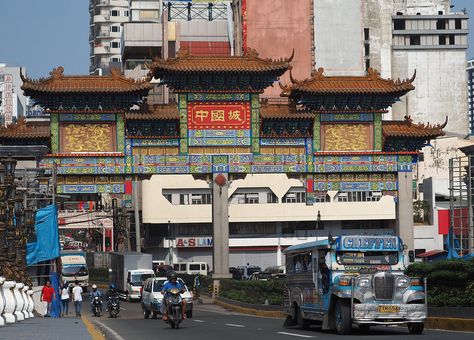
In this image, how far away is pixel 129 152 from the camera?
52688mm

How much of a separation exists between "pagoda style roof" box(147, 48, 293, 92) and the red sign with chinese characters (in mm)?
732

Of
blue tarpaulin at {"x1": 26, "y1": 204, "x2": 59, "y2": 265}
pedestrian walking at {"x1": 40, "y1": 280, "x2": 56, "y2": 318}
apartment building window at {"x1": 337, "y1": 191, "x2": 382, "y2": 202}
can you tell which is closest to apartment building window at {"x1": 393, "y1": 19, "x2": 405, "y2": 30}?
apartment building window at {"x1": 337, "y1": 191, "x2": 382, "y2": 202}

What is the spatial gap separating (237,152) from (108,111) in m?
6.12

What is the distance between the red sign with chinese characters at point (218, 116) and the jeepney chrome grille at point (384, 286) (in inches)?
1047

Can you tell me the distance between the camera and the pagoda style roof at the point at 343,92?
53.4 meters

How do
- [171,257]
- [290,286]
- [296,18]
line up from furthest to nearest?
[296,18] < [171,257] < [290,286]

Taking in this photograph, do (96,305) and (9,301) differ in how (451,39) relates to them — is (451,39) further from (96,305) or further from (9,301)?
(9,301)

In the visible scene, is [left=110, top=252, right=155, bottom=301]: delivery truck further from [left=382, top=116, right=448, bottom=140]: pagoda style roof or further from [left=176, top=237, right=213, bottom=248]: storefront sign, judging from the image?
[left=176, top=237, right=213, bottom=248]: storefront sign

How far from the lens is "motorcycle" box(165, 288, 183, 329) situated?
3225 cm

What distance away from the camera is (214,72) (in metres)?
52.6

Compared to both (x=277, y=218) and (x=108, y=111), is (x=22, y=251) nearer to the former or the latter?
(x=108, y=111)

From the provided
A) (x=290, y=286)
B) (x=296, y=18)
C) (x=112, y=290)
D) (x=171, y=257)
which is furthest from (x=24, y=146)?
(x=296, y=18)

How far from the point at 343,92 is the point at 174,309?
23.2m

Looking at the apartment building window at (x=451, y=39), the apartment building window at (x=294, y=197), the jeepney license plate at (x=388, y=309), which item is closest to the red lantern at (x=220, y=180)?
the jeepney license plate at (x=388, y=309)
